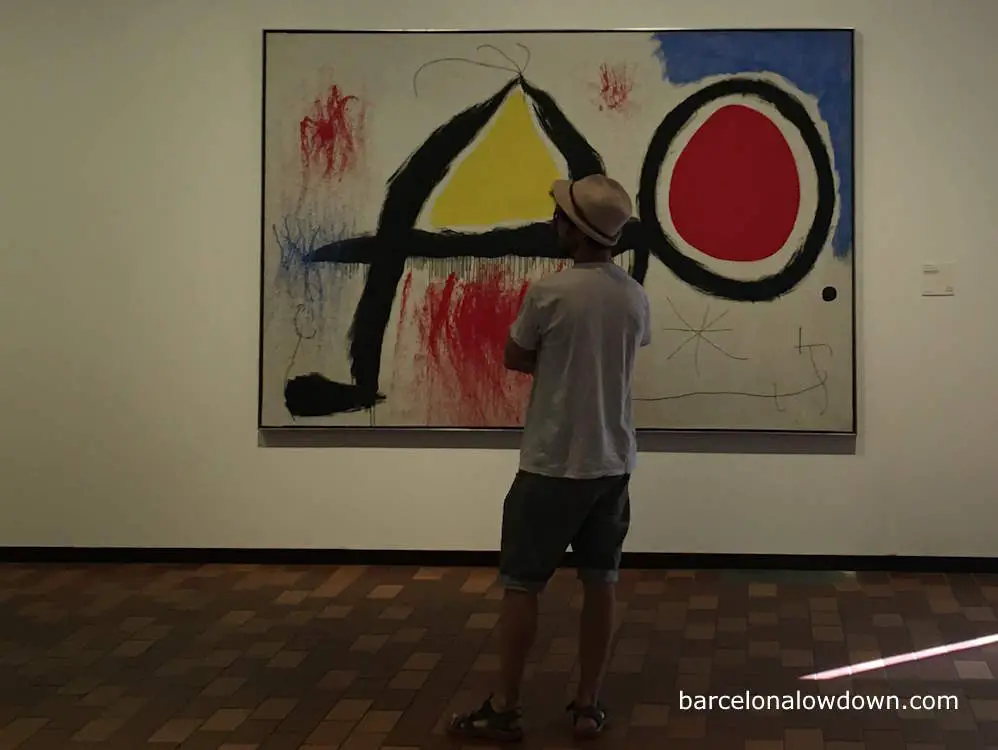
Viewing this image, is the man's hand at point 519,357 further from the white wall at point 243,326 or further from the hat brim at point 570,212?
the white wall at point 243,326

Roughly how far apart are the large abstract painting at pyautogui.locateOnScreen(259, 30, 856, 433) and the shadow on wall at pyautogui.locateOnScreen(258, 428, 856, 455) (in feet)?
0.16

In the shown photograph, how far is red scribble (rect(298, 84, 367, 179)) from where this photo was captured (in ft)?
14.4

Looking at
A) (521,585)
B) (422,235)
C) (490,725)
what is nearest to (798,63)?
(422,235)

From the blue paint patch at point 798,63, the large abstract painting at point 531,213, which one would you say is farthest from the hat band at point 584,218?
the blue paint patch at point 798,63

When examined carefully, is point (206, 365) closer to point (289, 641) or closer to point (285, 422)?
point (285, 422)

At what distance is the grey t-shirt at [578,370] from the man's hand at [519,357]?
0.07ft

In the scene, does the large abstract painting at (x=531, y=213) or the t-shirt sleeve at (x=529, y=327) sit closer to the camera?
the t-shirt sleeve at (x=529, y=327)

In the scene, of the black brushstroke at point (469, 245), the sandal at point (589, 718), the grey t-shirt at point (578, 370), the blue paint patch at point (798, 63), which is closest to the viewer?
the grey t-shirt at point (578, 370)

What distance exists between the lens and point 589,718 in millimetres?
2742

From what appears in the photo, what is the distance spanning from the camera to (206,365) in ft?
14.8

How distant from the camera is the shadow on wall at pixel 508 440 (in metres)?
4.35

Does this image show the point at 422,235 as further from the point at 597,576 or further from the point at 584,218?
the point at 597,576

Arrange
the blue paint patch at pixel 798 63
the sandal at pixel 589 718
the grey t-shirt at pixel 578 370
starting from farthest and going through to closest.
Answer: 1. the blue paint patch at pixel 798 63
2. the sandal at pixel 589 718
3. the grey t-shirt at pixel 578 370

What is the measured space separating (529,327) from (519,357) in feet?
0.28
